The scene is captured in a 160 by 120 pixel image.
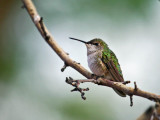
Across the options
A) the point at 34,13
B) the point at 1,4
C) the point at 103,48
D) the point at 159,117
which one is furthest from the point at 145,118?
the point at 1,4

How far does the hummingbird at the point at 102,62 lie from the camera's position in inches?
199

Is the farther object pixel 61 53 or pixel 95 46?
pixel 95 46

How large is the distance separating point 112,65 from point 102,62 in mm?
186

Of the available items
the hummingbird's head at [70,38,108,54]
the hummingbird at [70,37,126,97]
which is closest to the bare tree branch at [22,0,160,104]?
the hummingbird at [70,37,126,97]

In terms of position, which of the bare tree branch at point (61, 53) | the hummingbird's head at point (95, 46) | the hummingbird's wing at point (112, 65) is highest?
the hummingbird's head at point (95, 46)

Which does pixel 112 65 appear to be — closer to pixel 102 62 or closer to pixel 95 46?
pixel 102 62

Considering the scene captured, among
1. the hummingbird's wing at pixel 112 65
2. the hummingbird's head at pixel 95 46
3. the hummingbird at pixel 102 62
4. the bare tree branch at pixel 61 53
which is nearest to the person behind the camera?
the bare tree branch at pixel 61 53

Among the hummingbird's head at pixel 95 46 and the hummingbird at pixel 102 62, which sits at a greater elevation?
the hummingbird's head at pixel 95 46

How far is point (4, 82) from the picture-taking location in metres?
9.51

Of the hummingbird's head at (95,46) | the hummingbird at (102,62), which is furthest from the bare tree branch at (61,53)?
the hummingbird's head at (95,46)

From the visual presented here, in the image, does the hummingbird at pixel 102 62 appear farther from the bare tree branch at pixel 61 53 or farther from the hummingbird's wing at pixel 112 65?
the bare tree branch at pixel 61 53

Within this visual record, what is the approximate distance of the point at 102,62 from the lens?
530cm

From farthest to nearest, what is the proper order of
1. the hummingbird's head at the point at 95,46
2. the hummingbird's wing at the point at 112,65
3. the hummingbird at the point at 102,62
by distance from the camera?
the hummingbird's head at the point at 95,46, the hummingbird at the point at 102,62, the hummingbird's wing at the point at 112,65

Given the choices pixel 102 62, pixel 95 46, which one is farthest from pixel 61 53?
pixel 95 46
